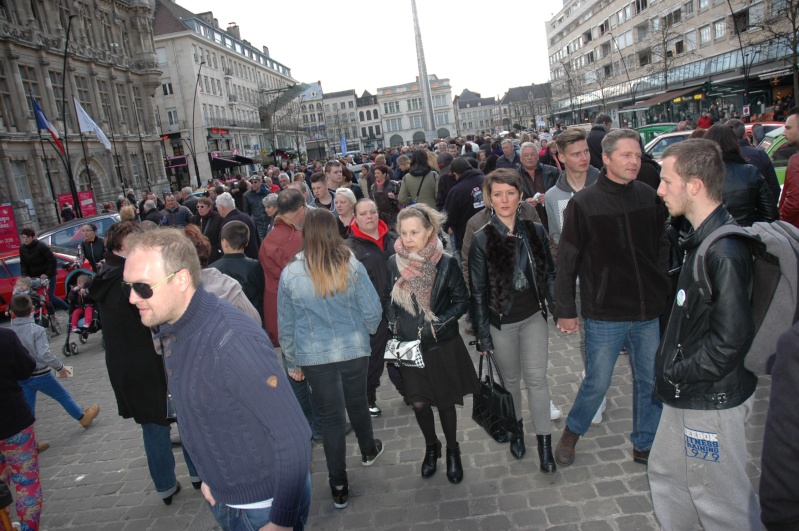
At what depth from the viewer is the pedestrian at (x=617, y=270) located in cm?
340

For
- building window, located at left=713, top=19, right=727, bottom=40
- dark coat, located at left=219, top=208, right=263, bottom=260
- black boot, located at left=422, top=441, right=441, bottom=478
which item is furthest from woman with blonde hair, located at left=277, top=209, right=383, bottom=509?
building window, located at left=713, top=19, right=727, bottom=40

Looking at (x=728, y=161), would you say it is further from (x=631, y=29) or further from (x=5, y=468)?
(x=631, y=29)

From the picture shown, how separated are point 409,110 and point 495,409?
5015 inches

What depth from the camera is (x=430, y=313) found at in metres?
3.60

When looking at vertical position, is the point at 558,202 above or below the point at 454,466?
above

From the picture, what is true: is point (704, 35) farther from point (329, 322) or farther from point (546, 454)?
point (329, 322)

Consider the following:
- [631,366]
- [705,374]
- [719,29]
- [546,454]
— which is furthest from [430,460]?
[719,29]

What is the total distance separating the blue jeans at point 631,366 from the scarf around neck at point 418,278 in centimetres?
112

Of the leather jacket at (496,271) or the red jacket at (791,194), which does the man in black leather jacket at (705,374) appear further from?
the red jacket at (791,194)

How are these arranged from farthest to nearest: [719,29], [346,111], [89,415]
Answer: [346,111], [719,29], [89,415]

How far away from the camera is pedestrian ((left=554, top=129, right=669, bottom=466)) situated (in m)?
3.40

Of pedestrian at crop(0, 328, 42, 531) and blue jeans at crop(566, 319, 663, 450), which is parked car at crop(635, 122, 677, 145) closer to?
blue jeans at crop(566, 319, 663, 450)

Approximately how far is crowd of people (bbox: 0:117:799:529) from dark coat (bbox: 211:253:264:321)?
2 centimetres

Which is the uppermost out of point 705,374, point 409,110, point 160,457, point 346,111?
point 346,111
